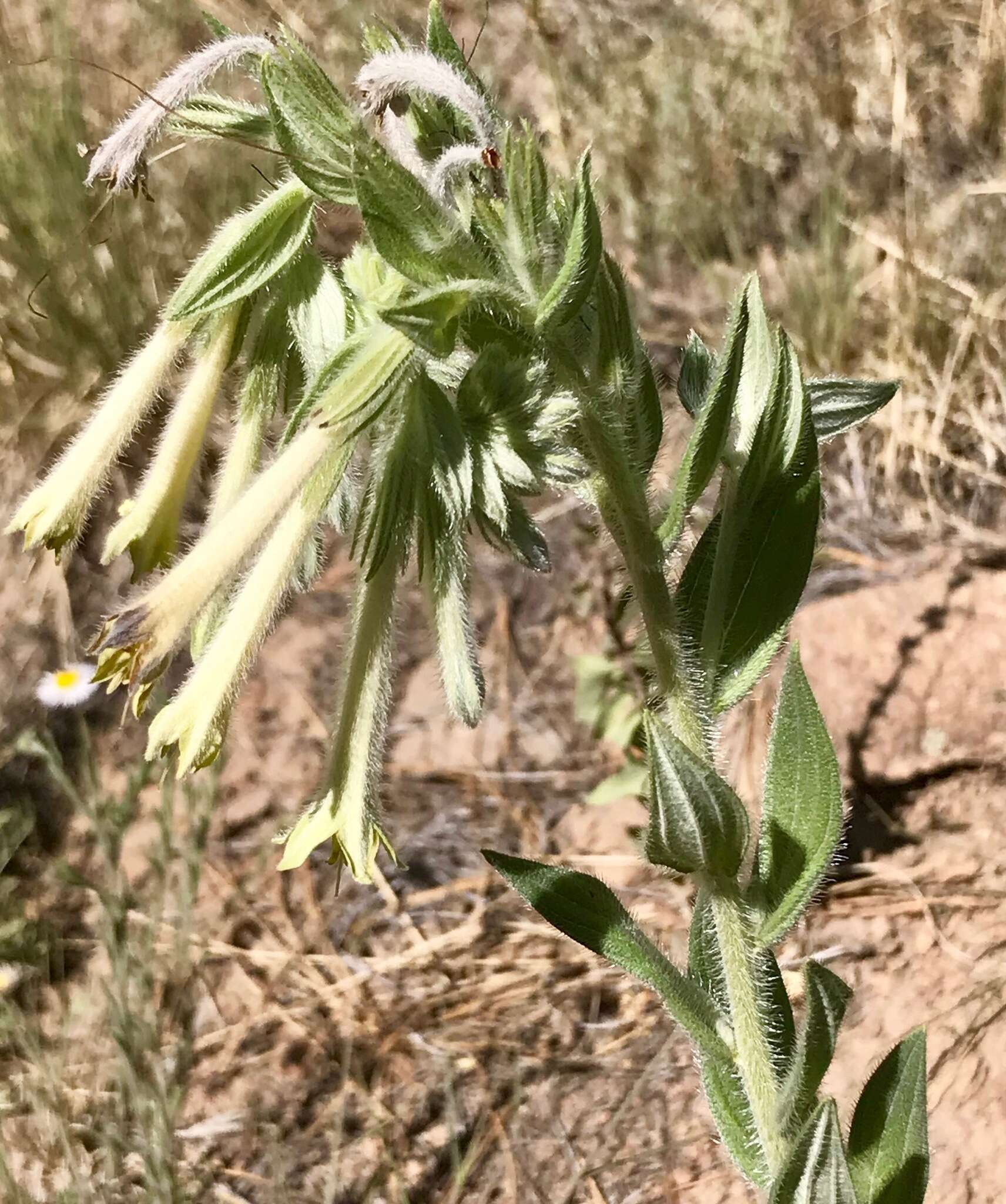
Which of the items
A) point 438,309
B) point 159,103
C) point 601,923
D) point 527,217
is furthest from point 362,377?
point 601,923

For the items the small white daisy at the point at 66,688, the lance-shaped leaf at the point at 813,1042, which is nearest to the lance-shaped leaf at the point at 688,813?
the lance-shaped leaf at the point at 813,1042

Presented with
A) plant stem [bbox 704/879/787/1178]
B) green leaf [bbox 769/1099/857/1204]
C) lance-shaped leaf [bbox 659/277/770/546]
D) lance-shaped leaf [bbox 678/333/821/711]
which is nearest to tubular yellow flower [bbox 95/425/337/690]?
lance-shaped leaf [bbox 659/277/770/546]

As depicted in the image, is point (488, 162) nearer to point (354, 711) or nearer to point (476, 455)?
point (476, 455)

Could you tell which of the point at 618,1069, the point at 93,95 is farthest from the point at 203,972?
the point at 93,95

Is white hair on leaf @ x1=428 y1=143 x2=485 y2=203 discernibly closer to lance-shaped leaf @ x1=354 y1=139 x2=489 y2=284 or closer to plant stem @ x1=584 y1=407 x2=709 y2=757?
lance-shaped leaf @ x1=354 y1=139 x2=489 y2=284

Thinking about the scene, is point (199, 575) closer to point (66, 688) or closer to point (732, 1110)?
point (732, 1110)
